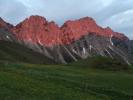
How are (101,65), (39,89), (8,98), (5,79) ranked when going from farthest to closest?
(101,65)
(5,79)
(39,89)
(8,98)

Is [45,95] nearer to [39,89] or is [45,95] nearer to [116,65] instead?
[39,89]

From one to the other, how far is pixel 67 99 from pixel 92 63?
80.9 m

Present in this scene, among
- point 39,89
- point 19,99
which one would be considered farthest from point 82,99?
point 19,99

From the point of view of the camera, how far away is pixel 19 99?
3294 cm

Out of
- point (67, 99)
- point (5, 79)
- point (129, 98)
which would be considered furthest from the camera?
point (129, 98)

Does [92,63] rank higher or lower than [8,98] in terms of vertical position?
higher

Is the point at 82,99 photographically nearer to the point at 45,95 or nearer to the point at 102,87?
the point at 45,95

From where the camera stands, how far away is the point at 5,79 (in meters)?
43.5

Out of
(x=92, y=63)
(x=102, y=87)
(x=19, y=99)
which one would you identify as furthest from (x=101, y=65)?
(x=19, y=99)

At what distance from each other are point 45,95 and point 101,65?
76.3 meters

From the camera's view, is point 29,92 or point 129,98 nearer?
point 29,92

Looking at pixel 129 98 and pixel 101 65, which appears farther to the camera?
pixel 101 65

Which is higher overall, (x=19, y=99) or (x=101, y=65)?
(x=101, y=65)

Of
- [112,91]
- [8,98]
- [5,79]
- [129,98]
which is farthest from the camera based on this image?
[112,91]
